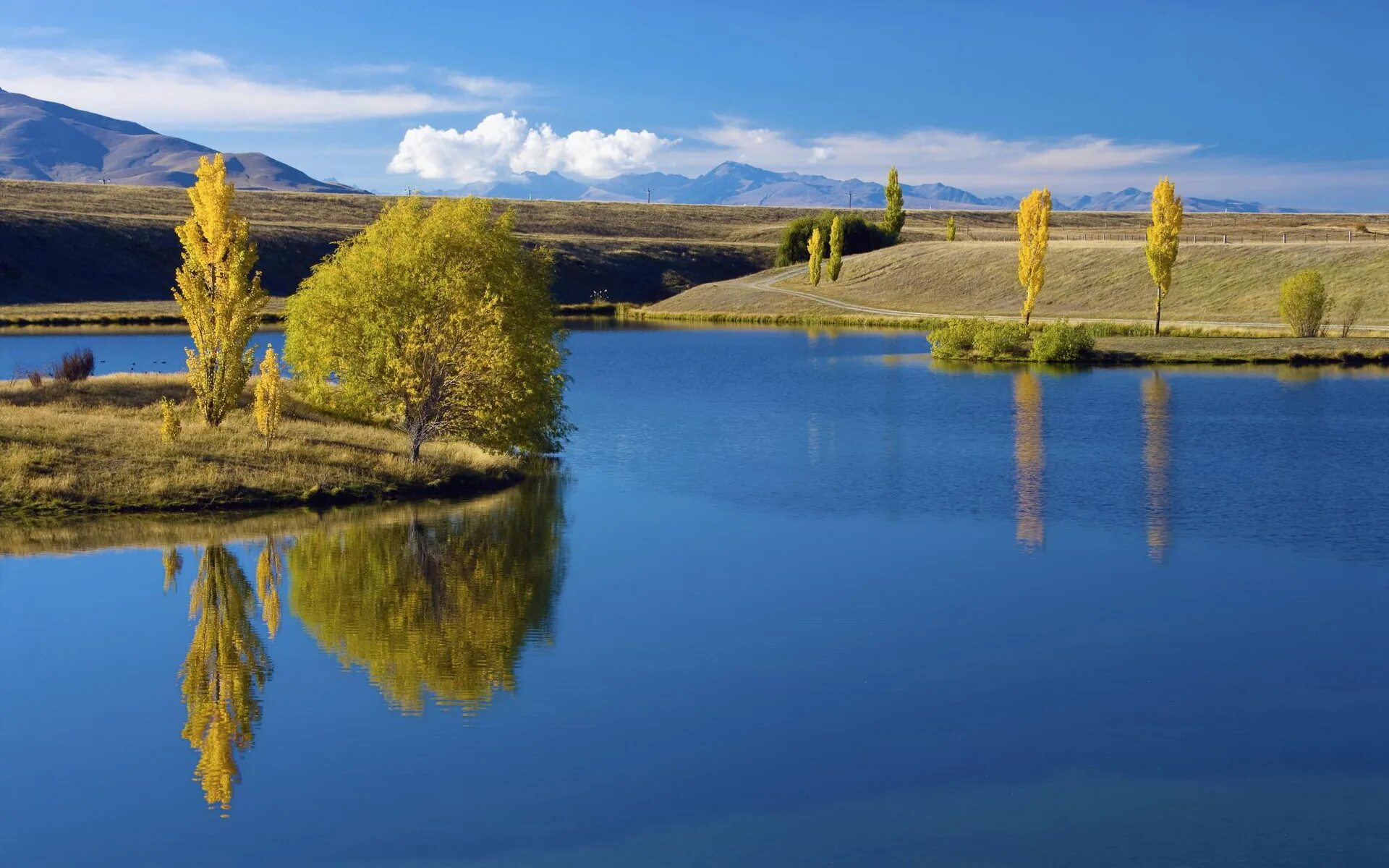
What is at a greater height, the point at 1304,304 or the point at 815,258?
the point at 815,258

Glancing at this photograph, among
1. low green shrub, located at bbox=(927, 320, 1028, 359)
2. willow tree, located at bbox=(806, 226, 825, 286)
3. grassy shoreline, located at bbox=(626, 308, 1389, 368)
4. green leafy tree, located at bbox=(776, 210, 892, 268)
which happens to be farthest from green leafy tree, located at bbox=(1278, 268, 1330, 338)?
green leafy tree, located at bbox=(776, 210, 892, 268)

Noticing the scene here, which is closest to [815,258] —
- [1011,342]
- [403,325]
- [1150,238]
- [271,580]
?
[1150,238]

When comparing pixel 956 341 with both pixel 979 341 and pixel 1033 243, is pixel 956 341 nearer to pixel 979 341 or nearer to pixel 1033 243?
pixel 979 341

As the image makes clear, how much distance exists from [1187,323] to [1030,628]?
6645cm

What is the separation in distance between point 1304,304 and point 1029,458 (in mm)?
42199

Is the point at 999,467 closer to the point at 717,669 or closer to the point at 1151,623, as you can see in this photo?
the point at 1151,623

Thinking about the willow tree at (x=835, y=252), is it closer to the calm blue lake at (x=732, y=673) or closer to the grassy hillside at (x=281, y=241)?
the grassy hillside at (x=281, y=241)

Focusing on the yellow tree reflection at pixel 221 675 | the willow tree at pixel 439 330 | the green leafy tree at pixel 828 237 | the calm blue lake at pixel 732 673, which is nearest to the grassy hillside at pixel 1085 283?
the green leafy tree at pixel 828 237

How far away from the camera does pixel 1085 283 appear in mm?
102688

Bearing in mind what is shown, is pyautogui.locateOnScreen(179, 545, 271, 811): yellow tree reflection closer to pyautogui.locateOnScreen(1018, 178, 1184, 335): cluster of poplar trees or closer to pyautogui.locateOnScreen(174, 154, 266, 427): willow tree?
pyautogui.locateOnScreen(174, 154, 266, 427): willow tree

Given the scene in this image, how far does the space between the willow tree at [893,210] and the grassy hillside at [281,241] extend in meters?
12.8

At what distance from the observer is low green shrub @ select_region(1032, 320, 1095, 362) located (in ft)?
229

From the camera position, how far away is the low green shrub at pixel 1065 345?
69.9 meters

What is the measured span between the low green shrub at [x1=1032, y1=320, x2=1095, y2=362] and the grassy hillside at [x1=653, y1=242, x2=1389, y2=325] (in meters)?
19.9
